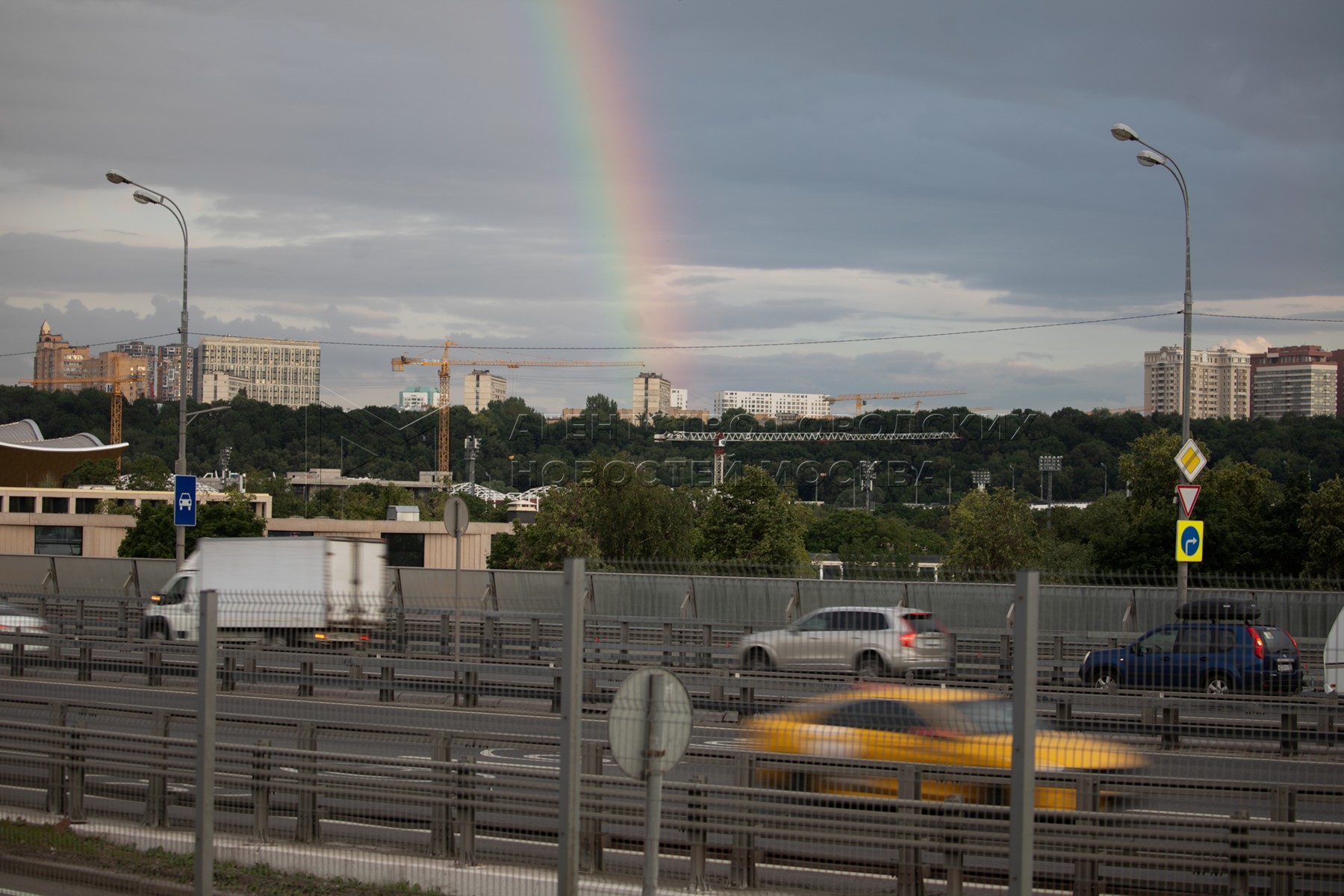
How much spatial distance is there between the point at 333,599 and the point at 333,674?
8.14 feet

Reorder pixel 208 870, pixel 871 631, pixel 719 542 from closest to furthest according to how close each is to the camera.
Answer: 1. pixel 208 870
2. pixel 871 631
3. pixel 719 542

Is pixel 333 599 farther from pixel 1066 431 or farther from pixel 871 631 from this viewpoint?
pixel 1066 431

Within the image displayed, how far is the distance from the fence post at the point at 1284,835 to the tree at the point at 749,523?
67738 mm

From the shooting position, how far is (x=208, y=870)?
25.0 feet

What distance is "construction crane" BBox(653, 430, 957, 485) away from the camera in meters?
162

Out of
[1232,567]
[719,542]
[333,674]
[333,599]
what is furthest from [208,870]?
[719,542]

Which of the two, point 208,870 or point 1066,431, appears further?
point 1066,431

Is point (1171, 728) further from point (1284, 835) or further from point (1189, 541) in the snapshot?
point (1189, 541)

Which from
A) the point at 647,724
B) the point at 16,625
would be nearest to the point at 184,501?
the point at 16,625

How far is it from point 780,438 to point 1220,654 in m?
175

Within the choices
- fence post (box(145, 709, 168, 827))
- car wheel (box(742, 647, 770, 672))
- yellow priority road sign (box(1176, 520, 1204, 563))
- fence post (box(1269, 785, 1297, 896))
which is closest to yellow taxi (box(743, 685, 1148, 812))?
fence post (box(1269, 785, 1297, 896))

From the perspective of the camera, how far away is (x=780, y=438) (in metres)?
188

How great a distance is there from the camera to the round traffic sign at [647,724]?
19.1 ft

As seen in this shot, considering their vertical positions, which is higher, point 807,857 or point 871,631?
point 871,631
